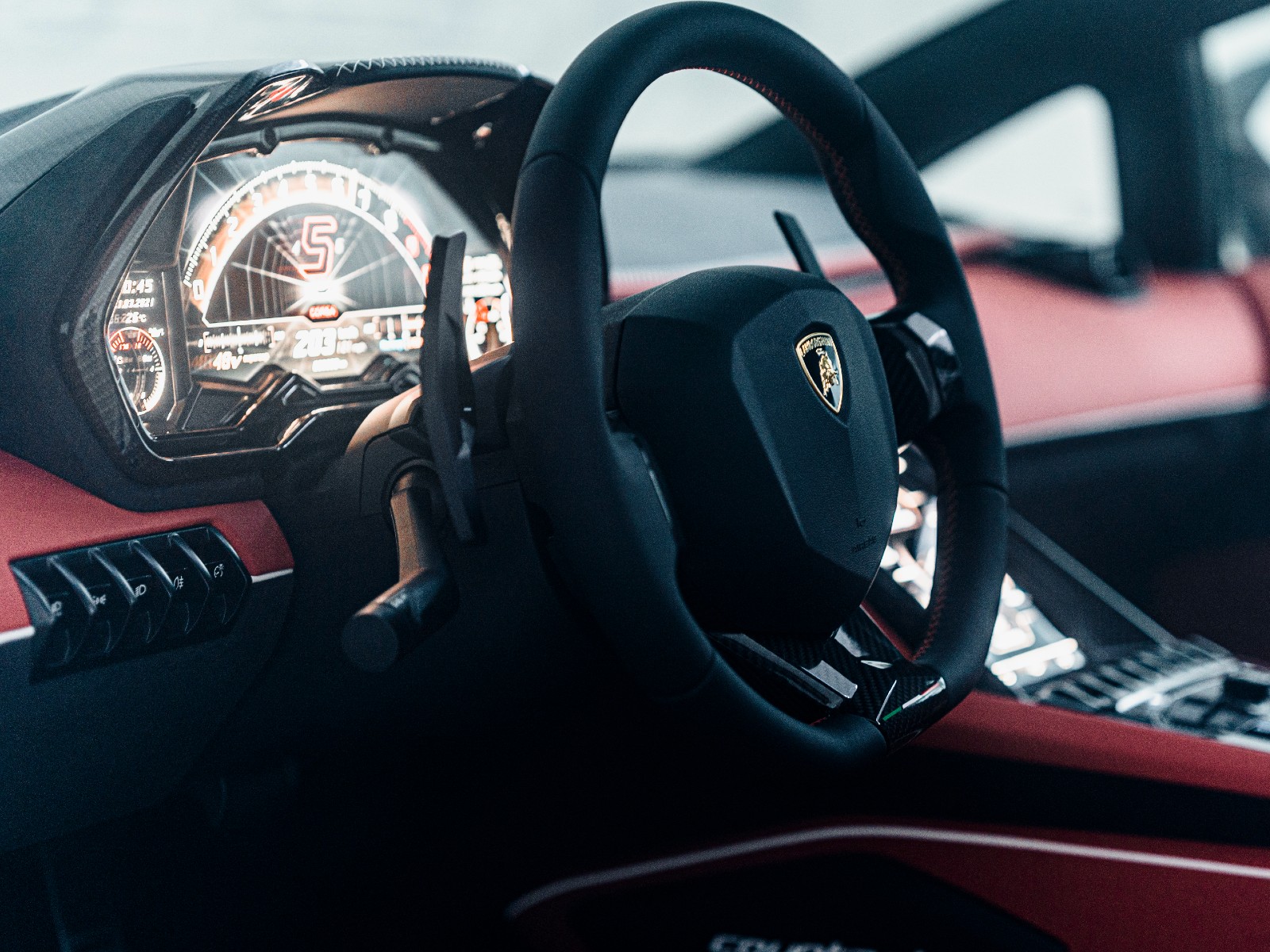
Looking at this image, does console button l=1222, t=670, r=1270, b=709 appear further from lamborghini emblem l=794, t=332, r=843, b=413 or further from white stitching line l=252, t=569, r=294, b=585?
white stitching line l=252, t=569, r=294, b=585

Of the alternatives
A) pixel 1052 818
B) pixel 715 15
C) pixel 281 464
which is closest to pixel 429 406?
pixel 281 464

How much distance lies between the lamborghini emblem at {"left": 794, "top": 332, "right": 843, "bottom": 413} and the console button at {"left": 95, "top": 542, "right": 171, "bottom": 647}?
1.62ft

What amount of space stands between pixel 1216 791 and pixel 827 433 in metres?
0.67

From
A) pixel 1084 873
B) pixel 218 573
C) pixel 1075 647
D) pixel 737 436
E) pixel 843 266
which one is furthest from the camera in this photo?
pixel 843 266

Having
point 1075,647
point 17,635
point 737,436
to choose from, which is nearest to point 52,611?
point 17,635

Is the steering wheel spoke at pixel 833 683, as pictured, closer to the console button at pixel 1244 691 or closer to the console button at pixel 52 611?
the console button at pixel 52 611

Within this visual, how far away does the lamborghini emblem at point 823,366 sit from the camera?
0.81 metres

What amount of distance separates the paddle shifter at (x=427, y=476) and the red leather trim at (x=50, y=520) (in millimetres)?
145

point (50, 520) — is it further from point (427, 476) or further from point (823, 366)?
point (823, 366)

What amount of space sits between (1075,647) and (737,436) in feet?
Answer: 3.04

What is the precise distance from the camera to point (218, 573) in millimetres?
878

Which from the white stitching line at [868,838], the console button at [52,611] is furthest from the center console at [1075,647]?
the console button at [52,611]

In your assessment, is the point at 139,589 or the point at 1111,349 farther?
the point at 1111,349

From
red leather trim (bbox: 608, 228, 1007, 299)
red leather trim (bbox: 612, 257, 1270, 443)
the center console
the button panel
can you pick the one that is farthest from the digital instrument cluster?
the center console
